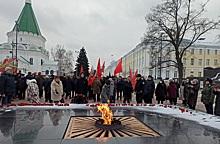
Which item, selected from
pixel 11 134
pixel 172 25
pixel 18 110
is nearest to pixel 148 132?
pixel 11 134

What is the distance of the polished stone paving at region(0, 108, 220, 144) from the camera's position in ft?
14.8

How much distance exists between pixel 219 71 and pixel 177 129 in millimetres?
17821

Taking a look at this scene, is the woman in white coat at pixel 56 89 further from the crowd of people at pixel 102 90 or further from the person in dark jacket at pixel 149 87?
the person in dark jacket at pixel 149 87

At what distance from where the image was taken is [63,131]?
5.27 m

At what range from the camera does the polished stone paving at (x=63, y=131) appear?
4523 millimetres

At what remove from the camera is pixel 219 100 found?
7.42 m

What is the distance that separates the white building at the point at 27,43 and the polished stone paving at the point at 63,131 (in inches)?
2494

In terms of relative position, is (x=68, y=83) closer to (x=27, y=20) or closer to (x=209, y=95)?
(x=209, y=95)

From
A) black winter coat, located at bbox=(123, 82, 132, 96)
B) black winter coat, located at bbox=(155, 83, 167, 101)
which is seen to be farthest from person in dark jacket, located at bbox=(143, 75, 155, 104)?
black winter coat, located at bbox=(123, 82, 132, 96)

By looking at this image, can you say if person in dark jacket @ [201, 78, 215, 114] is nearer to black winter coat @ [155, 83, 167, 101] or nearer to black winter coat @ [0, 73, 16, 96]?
black winter coat @ [155, 83, 167, 101]

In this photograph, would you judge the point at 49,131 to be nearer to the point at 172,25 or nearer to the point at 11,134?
the point at 11,134

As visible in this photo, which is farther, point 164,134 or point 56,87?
point 56,87

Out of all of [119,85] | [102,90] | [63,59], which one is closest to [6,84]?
[102,90]

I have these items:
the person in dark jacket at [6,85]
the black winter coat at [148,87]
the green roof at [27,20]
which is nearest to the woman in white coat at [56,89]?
the person in dark jacket at [6,85]
